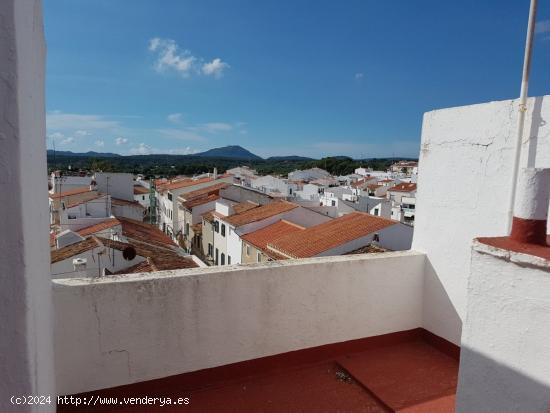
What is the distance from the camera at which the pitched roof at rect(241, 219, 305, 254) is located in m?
16.3

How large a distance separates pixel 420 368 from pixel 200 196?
2853 cm

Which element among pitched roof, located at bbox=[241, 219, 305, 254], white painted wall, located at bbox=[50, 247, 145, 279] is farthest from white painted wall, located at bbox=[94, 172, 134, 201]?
white painted wall, located at bbox=[50, 247, 145, 279]

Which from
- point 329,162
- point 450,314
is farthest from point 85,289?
point 329,162

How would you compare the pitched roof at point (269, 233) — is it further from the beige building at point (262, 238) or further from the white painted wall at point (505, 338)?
the white painted wall at point (505, 338)

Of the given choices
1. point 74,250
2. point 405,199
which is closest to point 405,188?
point 405,199

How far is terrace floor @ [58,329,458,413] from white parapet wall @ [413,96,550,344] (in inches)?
21.6

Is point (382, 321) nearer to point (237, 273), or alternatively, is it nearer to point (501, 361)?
point (237, 273)

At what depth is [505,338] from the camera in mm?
1818

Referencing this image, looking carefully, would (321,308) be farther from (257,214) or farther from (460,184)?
(257,214)

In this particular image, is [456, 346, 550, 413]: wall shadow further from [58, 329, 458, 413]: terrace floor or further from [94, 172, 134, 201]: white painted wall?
[94, 172, 134, 201]: white painted wall

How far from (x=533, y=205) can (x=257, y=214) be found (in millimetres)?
18328

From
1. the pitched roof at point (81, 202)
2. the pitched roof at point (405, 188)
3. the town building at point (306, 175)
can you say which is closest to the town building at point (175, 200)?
the pitched roof at point (81, 202)

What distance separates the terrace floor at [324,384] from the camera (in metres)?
3.00

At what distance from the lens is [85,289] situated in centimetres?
277
